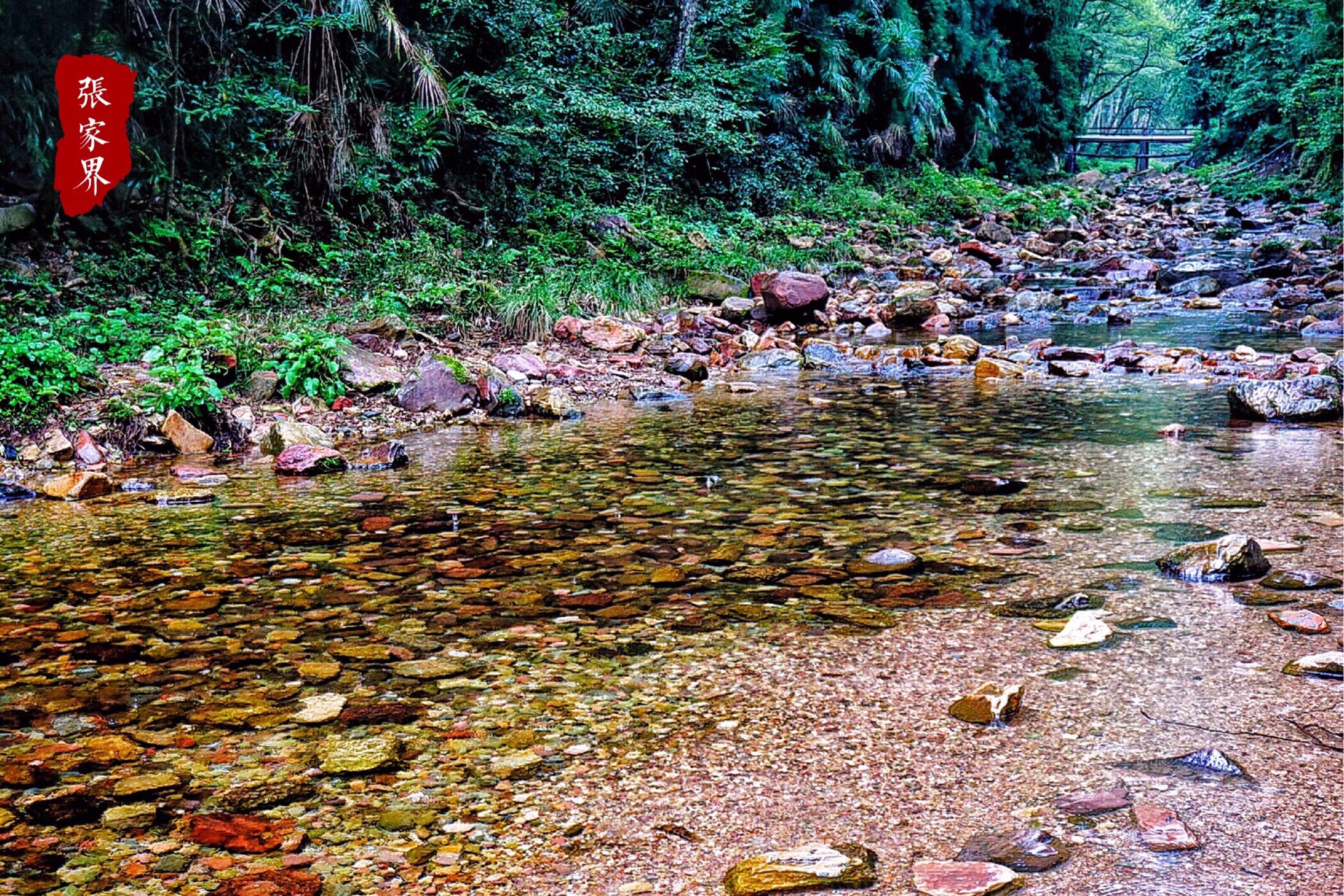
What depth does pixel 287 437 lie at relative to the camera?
5.45m

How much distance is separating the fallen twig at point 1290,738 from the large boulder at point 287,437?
449 cm

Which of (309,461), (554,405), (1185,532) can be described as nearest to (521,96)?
(554,405)

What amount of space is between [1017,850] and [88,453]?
521cm

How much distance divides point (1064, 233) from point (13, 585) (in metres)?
18.5

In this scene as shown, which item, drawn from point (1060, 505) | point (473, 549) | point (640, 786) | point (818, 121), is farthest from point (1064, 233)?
point (640, 786)

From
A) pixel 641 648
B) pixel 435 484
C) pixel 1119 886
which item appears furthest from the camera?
pixel 435 484

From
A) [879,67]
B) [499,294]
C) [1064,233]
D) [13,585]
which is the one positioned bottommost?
[13,585]

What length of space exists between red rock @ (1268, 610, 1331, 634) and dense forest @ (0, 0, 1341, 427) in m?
5.83

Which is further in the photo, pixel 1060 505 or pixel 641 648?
pixel 1060 505

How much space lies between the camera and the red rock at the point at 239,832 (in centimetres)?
165

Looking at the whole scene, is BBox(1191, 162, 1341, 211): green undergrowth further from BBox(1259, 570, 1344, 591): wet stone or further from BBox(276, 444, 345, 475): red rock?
BBox(276, 444, 345, 475): red rock

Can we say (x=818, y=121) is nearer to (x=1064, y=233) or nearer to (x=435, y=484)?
(x=1064, y=233)

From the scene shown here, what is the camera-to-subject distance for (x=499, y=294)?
8.93 metres

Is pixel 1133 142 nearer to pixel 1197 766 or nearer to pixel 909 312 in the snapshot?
pixel 909 312
